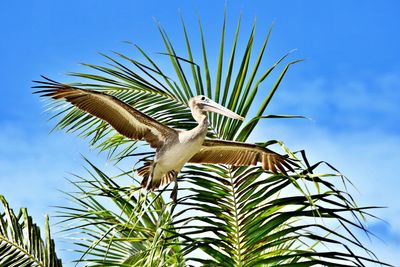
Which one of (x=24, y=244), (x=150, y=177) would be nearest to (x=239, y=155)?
(x=150, y=177)

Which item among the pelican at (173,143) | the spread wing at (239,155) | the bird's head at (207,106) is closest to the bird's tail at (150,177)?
the pelican at (173,143)

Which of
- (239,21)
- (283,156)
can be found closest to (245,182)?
(283,156)

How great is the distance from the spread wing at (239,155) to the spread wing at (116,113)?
34 centimetres

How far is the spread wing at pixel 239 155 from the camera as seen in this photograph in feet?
20.0

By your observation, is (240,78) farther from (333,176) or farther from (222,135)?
(333,176)

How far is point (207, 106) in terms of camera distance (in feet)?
21.4

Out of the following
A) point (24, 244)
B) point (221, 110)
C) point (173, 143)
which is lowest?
point (24, 244)

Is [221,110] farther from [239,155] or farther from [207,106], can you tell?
[239,155]

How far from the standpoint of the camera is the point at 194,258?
504 cm

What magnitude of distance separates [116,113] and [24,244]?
4.83 feet

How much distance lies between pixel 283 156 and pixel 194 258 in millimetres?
1322

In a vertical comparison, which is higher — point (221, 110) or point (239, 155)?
point (221, 110)

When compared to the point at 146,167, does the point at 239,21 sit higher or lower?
higher

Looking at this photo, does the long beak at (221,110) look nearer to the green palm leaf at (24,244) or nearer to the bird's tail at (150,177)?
the bird's tail at (150,177)
